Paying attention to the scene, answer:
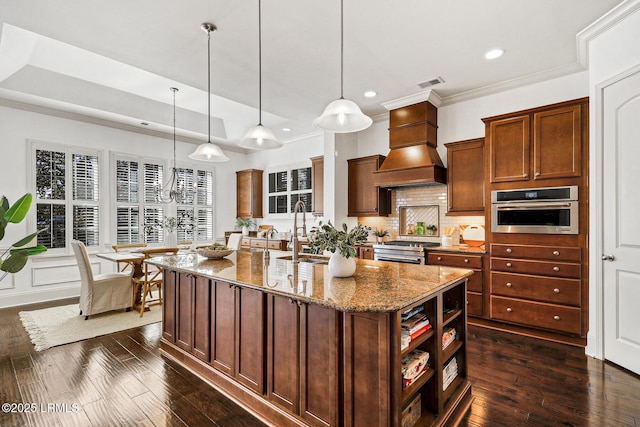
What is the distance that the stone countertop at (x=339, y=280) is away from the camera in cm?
155

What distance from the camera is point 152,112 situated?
565 centimetres

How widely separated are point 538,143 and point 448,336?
2622mm

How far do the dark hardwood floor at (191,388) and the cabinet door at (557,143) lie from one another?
1846mm

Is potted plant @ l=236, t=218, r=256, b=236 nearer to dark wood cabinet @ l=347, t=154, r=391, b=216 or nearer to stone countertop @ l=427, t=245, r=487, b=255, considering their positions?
dark wood cabinet @ l=347, t=154, r=391, b=216

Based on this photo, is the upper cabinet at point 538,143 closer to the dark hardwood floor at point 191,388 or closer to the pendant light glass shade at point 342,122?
the dark hardwood floor at point 191,388

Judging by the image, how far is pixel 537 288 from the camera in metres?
3.47

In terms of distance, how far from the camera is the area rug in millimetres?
3470

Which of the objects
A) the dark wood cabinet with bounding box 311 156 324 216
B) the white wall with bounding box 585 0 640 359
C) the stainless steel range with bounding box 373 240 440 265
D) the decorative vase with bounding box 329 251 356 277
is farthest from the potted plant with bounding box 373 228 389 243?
the decorative vase with bounding box 329 251 356 277

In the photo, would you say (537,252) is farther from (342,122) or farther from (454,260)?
(342,122)

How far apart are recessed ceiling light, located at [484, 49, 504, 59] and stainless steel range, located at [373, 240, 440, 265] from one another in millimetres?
2345

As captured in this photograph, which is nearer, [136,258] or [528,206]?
[528,206]

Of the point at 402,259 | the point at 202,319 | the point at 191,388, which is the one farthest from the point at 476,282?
the point at 191,388

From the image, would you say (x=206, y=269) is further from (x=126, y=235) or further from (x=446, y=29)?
(x=126, y=235)

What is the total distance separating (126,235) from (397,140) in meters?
5.16
